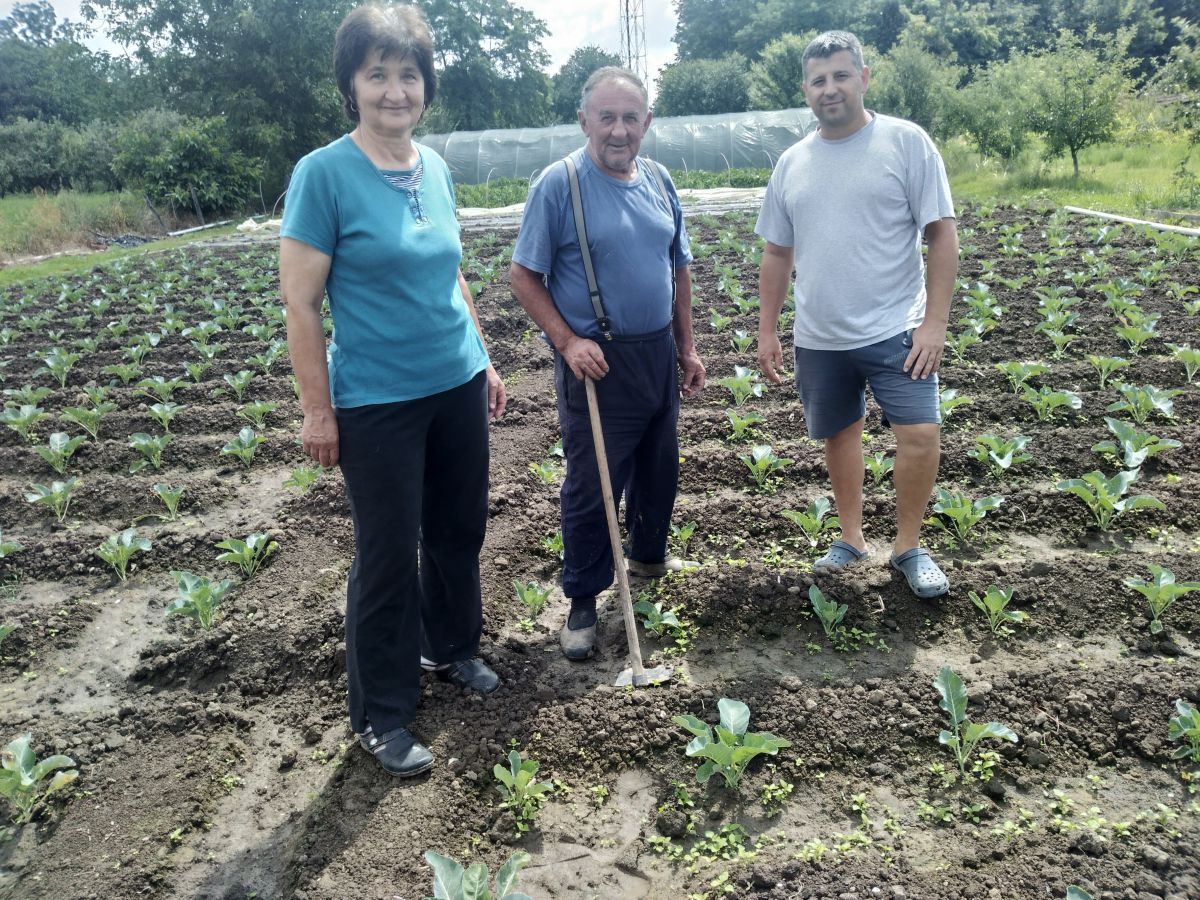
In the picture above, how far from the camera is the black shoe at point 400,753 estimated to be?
2.80m

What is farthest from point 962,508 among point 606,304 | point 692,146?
point 692,146

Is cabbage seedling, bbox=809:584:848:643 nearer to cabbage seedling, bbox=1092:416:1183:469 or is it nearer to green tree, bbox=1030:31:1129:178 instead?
cabbage seedling, bbox=1092:416:1183:469

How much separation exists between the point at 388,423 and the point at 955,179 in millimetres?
22605

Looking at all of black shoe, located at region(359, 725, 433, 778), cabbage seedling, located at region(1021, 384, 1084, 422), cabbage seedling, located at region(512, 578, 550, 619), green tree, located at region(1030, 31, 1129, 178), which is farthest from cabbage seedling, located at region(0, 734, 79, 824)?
green tree, located at region(1030, 31, 1129, 178)

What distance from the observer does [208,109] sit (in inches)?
1363

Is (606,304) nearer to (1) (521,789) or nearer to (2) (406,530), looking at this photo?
(2) (406,530)

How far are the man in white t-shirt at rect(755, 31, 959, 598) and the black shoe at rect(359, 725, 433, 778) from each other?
6.54 feet

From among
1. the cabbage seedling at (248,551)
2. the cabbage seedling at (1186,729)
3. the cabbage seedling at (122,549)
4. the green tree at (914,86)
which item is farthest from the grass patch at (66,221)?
the cabbage seedling at (1186,729)

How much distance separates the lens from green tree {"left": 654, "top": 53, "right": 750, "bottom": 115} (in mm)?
44344

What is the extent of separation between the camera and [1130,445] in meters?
4.42

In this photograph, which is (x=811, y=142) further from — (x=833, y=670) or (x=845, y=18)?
(x=845, y=18)

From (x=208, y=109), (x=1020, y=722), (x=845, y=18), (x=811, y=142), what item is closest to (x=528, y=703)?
(x=1020, y=722)

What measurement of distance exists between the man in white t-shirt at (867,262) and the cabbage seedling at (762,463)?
1.18m

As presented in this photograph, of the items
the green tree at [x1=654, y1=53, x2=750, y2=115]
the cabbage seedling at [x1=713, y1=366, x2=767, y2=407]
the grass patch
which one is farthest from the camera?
the green tree at [x1=654, y1=53, x2=750, y2=115]
